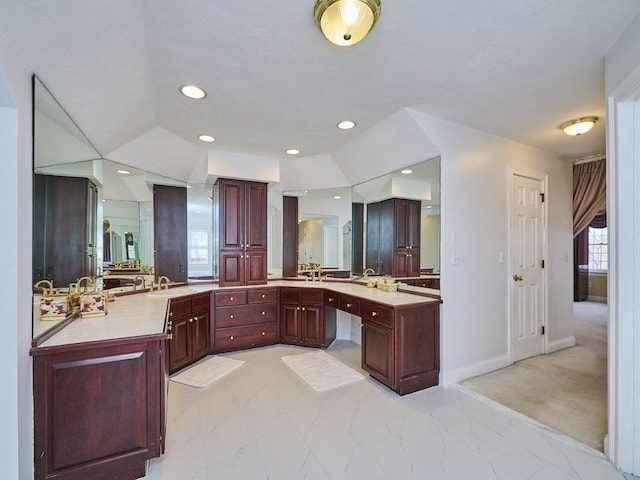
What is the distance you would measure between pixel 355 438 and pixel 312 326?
1.78m

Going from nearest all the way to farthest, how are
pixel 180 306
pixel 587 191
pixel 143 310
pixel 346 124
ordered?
1. pixel 143 310
2. pixel 346 124
3. pixel 180 306
4. pixel 587 191

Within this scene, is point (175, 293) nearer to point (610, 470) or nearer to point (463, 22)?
point (463, 22)

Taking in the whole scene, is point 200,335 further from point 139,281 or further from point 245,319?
point 139,281

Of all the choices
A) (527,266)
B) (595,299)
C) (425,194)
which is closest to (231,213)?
(425,194)

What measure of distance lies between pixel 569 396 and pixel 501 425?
0.93 metres

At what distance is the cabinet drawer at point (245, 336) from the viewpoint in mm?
3441

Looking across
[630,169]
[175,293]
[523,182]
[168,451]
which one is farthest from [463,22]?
[175,293]

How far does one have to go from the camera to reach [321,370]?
3.02 meters

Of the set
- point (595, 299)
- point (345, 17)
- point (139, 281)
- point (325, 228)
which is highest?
point (345, 17)

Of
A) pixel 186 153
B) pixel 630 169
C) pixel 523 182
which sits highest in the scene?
pixel 186 153

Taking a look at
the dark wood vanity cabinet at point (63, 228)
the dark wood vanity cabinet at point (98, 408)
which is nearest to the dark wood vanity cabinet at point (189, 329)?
the dark wood vanity cabinet at point (63, 228)

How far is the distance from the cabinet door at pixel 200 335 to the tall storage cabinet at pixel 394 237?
6.70 feet

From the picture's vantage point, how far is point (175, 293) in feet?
10.2

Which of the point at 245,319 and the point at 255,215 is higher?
the point at 255,215
